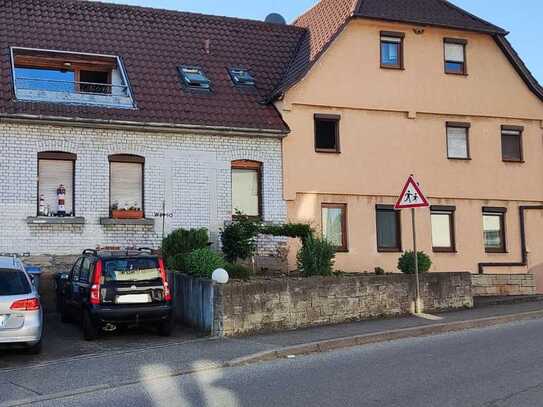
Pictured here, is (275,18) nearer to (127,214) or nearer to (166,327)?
(127,214)

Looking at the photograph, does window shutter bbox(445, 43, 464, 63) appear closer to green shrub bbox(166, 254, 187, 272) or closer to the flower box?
the flower box

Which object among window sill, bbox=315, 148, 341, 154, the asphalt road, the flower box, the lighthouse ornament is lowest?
the asphalt road

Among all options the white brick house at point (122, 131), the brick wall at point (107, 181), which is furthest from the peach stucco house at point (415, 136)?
the brick wall at point (107, 181)

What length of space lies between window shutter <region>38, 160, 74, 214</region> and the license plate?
19.1 ft

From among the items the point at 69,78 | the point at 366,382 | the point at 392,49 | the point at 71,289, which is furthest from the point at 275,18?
the point at 366,382

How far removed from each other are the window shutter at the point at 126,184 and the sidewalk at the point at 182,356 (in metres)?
6.15

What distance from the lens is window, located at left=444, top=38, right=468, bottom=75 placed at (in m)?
23.4

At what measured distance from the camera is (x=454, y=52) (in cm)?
2352

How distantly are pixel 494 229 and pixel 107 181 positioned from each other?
12316 mm

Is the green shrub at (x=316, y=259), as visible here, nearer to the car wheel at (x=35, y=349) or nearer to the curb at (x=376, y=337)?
the curb at (x=376, y=337)

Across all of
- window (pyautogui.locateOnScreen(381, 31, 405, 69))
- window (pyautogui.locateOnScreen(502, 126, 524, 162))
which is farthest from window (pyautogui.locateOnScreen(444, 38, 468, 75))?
window (pyautogui.locateOnScreen(502, 126, 524, 162))

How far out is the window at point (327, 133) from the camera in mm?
21547

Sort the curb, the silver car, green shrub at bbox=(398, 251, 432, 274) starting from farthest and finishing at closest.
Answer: green shrub at bbox=(398, 251, 432, 274) → the curb → the silver car

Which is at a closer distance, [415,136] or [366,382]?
[366,382]
